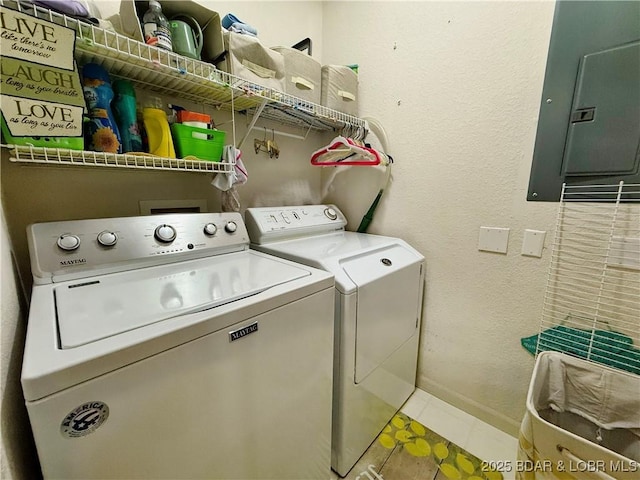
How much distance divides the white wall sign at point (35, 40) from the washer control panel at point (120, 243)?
18.1 inches

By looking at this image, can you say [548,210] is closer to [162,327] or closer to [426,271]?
[426,271]

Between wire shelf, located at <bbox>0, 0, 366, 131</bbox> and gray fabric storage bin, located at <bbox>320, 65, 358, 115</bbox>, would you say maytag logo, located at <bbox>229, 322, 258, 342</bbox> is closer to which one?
wire shelf, located at <bbox>0, 0, 366, 131</bbox>

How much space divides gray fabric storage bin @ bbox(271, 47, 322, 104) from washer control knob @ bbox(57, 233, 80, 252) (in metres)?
1.07

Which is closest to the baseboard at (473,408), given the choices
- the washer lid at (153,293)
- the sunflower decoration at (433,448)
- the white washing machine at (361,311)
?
the white washing machine at (361,311)

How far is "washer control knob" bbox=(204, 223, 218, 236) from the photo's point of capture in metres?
1.15

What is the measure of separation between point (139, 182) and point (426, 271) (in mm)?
1567

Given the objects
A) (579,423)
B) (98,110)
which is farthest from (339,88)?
(579,423)

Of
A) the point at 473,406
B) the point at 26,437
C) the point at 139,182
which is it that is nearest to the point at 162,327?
the point at 26,437

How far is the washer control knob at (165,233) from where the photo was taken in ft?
3.35

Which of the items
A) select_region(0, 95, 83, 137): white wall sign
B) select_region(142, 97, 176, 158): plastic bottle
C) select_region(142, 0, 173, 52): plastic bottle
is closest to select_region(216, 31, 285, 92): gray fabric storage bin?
select_region(142, 0, 173, 52): plastic bottle

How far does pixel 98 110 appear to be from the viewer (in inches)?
35.0

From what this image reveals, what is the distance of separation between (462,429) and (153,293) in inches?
65.4

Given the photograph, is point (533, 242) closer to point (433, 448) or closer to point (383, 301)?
point (383, 301)

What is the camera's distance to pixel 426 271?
1.62 m
